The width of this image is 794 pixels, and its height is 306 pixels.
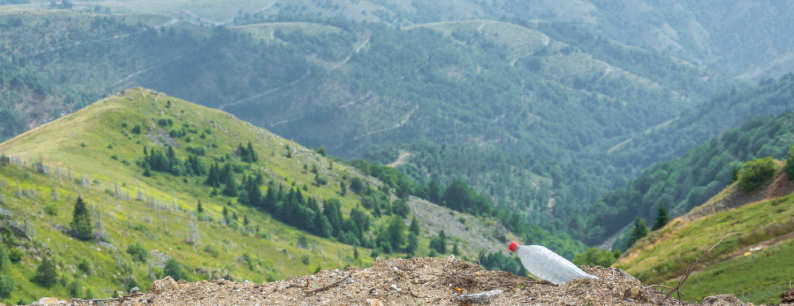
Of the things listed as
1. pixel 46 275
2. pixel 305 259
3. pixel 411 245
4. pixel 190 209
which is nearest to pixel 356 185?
pixel 411 245

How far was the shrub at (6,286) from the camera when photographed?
38594mm

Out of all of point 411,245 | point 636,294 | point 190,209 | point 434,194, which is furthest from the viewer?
point 434,194

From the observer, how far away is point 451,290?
50.0ft

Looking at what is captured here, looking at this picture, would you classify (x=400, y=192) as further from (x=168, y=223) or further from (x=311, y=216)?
(x=168, y=223)

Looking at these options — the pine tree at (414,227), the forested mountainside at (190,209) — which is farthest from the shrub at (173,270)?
the pine tree at (414,227)

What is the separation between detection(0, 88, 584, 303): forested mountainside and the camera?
51.5m

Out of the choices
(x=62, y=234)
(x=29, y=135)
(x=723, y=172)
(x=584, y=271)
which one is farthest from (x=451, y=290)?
(x=723, y=172)

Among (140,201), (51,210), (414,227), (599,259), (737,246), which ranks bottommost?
(414,227)

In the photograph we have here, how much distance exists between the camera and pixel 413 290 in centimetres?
1520

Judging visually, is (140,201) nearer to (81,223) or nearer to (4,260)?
(81,223)

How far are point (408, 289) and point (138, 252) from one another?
167 ft

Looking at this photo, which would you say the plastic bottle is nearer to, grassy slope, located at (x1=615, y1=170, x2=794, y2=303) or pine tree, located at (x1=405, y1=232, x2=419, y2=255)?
grassy slope, located at (x1=615, y1=170, x2=794, y2=303)

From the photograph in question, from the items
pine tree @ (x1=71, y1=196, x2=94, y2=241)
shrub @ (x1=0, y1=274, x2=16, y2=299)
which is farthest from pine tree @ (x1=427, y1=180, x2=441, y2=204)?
shrub @ (x1=0, y1=274, x2=16, y2=299)

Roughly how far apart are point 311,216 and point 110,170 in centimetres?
3998
